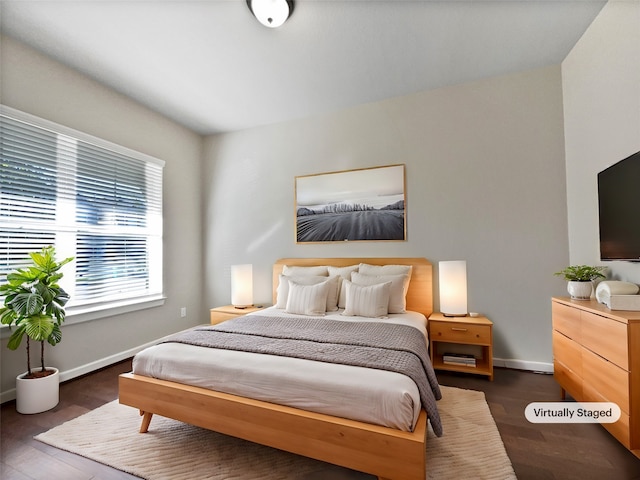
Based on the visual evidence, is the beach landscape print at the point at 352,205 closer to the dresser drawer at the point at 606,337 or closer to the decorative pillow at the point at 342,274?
the decorative pillow at the point at 342,274

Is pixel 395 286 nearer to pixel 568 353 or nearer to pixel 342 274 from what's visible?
pixel 342 274

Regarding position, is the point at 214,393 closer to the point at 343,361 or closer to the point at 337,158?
→ the point at 343,361

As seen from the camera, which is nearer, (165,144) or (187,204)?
(165,144)

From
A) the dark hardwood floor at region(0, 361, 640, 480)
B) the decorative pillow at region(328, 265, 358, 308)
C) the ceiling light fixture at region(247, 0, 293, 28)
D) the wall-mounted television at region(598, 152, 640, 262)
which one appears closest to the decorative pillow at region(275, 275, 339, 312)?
the decorative pillow at region(328, 265, 358, 308)

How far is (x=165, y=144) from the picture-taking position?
12.3 feet

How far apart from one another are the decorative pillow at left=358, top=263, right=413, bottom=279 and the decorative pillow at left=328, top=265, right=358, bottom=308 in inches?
4.4

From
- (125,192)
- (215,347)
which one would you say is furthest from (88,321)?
(215,347)

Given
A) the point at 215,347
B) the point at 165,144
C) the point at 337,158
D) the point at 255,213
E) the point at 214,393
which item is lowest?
the point at 214,393

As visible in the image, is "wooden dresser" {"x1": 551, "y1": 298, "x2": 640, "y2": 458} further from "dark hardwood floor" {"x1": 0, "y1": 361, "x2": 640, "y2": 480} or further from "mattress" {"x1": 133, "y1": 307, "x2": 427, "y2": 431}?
"mattress" {"x1": 133, "y1": 307, "x2": 427, "y2": 431}

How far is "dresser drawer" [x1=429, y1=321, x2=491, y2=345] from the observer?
258 centimetres

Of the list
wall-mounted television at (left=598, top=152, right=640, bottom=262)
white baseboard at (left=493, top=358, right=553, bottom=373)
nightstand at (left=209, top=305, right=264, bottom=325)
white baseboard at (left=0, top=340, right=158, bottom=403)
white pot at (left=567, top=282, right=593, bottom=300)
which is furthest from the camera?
nightstand at (left=209, top=305, right=264, bottom=325)

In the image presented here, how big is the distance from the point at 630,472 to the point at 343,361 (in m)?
1.55

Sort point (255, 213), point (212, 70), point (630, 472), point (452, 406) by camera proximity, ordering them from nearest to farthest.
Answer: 1. point (630, 472)
2. point (452, 406)
3. point (212, 70)
4. point (255, 213)

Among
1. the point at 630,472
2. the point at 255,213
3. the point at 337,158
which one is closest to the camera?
the point at 630,472
